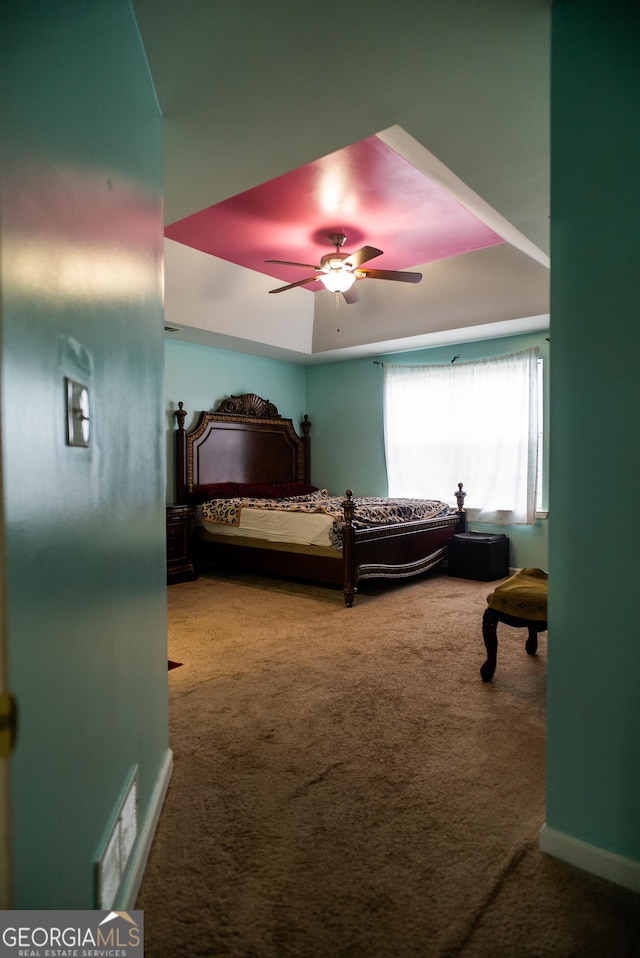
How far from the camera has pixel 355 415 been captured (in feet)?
22.2

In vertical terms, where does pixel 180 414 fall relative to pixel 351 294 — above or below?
below

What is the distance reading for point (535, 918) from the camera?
1.35 m

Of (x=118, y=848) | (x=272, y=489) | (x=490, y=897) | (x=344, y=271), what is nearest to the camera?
(x=118, y=848)

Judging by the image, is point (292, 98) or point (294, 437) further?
point (294, 437)

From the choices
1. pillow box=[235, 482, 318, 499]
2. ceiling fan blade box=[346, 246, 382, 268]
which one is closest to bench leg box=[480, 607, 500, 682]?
ceiling fan blade box=[346, 246, 382, 268]

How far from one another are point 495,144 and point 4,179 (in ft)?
7.16

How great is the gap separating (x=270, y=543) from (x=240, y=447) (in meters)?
1.67

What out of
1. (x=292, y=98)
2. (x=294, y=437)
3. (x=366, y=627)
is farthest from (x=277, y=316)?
(x=292, y=98)

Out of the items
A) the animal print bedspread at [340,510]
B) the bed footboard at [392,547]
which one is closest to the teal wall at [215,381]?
the animal print bedspread at [340,510]

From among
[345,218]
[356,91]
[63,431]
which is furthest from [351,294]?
[63,431]

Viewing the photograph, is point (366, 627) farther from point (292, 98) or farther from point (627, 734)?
point (292, 98)

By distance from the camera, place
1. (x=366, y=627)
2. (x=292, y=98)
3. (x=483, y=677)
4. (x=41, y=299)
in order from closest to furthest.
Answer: (x=41, y=299) < (x=292, y=98) < (x=483, y=677) < (x=366, y=627)

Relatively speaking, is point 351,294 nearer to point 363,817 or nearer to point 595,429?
point 595,429

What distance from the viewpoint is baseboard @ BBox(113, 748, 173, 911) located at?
1332mm
